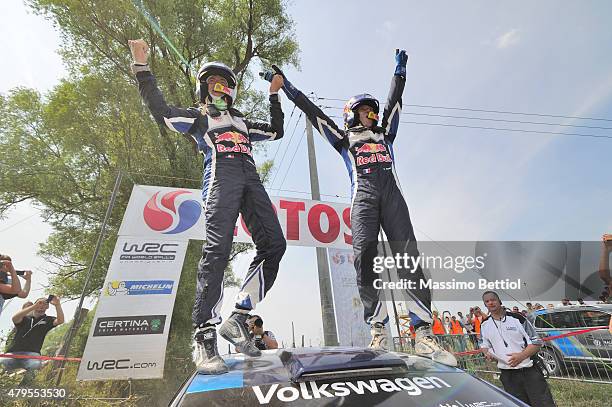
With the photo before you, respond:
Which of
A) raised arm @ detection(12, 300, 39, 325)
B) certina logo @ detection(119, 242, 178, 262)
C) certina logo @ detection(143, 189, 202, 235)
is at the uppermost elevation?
certina logo @ detection(143, 189, 202, 235)

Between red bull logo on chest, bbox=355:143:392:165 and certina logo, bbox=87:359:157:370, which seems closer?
red bull logo on chest, bbox=355:143:392:165

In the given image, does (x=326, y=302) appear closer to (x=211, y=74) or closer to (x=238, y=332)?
(x=238, y=332)

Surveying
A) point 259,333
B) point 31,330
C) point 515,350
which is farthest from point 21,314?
point 515,350

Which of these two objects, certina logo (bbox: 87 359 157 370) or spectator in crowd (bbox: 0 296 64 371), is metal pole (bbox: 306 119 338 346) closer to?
certina logo (bbox: 87 359 157 370)

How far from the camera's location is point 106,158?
33.4ft

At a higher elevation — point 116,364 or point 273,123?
point 273,123

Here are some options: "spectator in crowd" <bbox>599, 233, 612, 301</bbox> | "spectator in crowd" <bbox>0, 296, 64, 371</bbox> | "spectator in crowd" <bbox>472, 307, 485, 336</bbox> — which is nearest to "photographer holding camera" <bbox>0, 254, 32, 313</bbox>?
"spectator in crowd" <bbox>0, 296, 64, 371</bbox>

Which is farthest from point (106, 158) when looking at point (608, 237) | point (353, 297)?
point (608, 237)

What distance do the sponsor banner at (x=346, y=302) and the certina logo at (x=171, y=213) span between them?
8.91ft

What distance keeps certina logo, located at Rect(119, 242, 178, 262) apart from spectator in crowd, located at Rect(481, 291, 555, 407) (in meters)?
4.58

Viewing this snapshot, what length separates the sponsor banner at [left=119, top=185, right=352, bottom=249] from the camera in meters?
5.96

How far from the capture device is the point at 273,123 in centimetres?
362

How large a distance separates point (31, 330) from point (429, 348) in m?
5.88

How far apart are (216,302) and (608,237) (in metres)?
3.56
